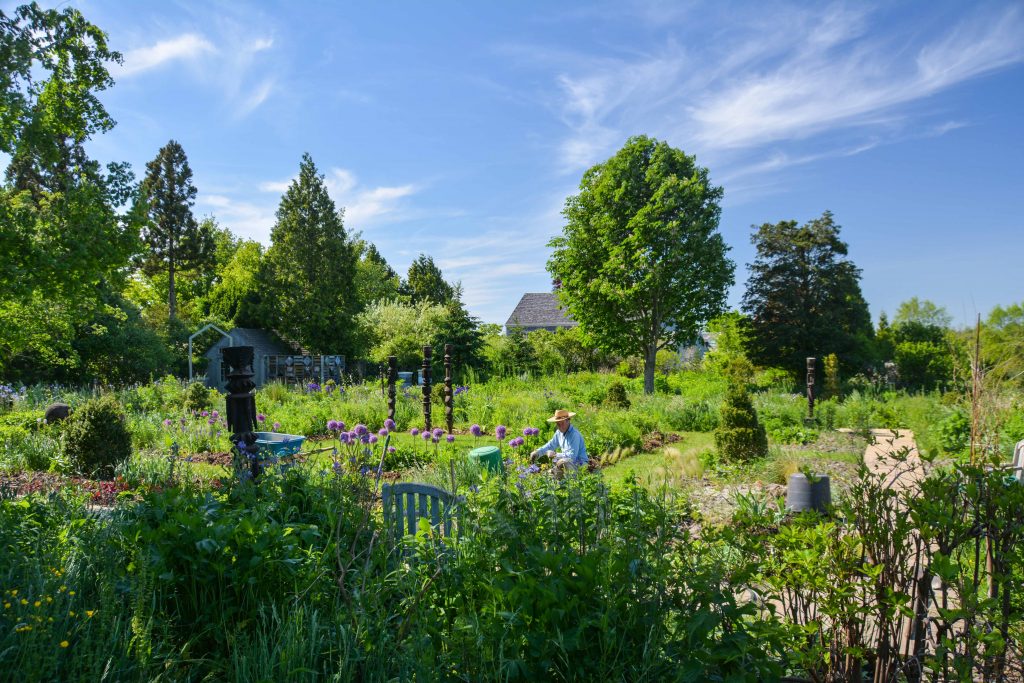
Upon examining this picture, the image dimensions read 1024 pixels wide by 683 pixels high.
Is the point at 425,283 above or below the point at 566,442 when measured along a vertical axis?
above

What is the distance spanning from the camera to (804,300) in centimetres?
2188

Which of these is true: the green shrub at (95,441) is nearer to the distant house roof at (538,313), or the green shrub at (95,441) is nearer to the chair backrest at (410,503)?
the chair backrest at (410,503)

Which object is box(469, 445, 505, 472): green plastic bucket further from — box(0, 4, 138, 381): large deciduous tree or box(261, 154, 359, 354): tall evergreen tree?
box(261, 154, 359, 354): tall evergreen tree

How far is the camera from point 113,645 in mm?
2330

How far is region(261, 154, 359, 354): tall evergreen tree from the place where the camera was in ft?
97.9

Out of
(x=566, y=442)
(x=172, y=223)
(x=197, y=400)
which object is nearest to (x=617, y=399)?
(x=566, y=442)

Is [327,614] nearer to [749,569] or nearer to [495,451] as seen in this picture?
[749,569]

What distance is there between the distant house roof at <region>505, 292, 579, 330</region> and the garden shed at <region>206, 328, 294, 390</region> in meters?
17.7

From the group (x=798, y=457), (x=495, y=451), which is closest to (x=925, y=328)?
(x=798, y=457)

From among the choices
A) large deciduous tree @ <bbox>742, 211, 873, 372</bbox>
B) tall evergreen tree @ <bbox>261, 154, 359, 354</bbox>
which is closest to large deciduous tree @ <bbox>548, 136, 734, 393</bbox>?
large deciduous tree @ <bbox>742, 211, 873, 372</bbox>

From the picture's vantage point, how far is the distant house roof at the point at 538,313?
148 ft

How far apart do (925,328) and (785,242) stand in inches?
297

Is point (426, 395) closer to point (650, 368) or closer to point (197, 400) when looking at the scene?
point (197, 400)

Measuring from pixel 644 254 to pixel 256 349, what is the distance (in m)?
20.5
